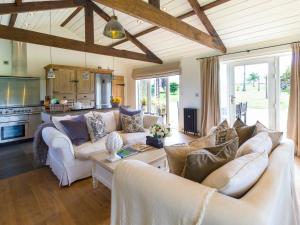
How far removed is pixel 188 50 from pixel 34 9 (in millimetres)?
3697

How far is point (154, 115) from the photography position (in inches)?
171

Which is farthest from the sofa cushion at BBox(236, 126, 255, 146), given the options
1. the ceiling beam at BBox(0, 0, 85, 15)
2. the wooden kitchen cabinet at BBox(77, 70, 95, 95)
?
the wooden kitchen cabinet at BBox(77, 70, 95, 95)

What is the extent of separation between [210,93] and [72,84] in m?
4.03

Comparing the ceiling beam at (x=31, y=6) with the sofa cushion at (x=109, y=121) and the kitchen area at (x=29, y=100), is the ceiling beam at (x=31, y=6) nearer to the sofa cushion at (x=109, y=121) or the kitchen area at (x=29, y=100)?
the kitchen area at (x=29, y=100)

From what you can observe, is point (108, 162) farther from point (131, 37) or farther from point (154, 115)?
point (131, 37)

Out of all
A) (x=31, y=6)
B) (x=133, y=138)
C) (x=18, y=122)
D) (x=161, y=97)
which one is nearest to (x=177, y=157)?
(x=133, y=138)

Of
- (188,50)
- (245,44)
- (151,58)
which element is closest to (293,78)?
(245,44)

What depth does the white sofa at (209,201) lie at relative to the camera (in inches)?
31.4

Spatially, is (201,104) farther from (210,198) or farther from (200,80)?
(210,198)

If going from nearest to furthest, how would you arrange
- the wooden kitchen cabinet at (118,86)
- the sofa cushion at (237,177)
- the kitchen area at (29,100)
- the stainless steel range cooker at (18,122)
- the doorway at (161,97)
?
the sofa cushion at (237,177) < the kitchen area at (29,100) < the stainless steel range cooker at (18,122) < the doorway at (161,97) < the wooden kitchen cabinet at (118,86)

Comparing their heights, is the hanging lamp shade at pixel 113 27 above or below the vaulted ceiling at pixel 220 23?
below

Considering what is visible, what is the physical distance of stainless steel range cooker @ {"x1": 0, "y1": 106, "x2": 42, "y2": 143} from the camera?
4566 mm

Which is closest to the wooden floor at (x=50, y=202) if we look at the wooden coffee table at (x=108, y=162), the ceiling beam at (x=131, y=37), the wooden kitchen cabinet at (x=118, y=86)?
the wooden coffee table at (x=108, y=162)

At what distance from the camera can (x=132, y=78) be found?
7438 mm
